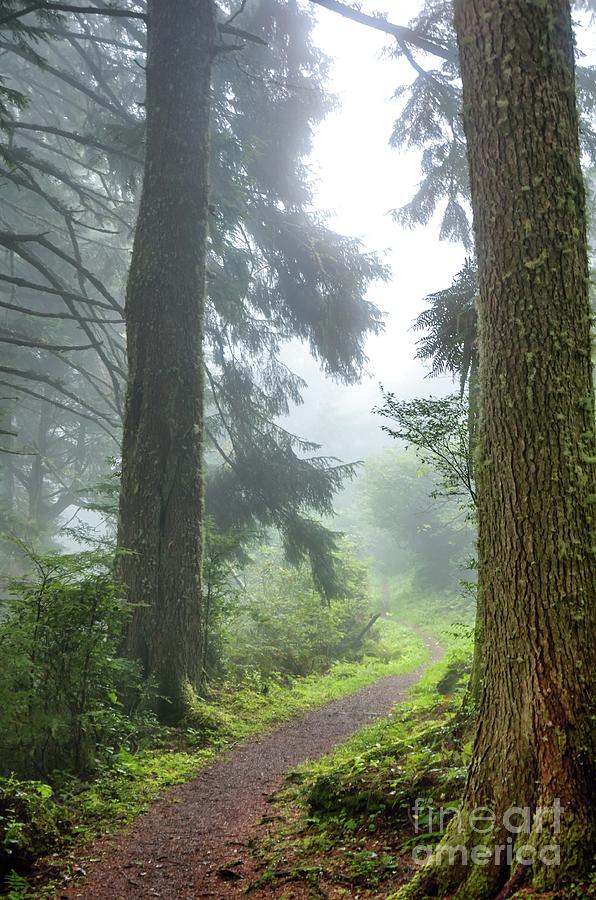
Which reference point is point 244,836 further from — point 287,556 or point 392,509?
point 392,509

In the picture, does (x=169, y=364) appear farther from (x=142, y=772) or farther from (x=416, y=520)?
(x=416, y=520)

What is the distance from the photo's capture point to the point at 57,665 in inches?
183

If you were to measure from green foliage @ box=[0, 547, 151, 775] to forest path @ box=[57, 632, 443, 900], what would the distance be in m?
0.78

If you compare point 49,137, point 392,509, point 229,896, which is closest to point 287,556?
point 229,896

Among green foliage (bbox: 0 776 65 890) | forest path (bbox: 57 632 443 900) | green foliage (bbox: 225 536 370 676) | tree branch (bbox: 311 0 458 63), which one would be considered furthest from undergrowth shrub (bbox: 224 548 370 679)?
tree branch (bbox: 311 0 458 63)

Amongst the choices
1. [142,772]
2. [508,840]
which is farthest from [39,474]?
[508,840]

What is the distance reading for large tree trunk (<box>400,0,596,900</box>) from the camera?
7.86 ft

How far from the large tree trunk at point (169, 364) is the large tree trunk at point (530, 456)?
14.7 feet

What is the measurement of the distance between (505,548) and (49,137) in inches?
810

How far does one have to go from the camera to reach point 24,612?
453cm

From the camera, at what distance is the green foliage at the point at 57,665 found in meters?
4.16

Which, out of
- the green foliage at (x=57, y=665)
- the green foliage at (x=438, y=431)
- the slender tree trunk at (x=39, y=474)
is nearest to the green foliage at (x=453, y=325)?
the green foliage at (x=438, y=431)

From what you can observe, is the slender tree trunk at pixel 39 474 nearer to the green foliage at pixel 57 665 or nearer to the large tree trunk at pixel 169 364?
the large tree trunk at pixel 169 364

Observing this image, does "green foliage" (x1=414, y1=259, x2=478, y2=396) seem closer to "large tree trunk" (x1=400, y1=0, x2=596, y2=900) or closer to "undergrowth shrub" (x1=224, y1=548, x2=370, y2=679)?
"large tree trunk" (x1=400, y1=0, x2=596, y2=900)
